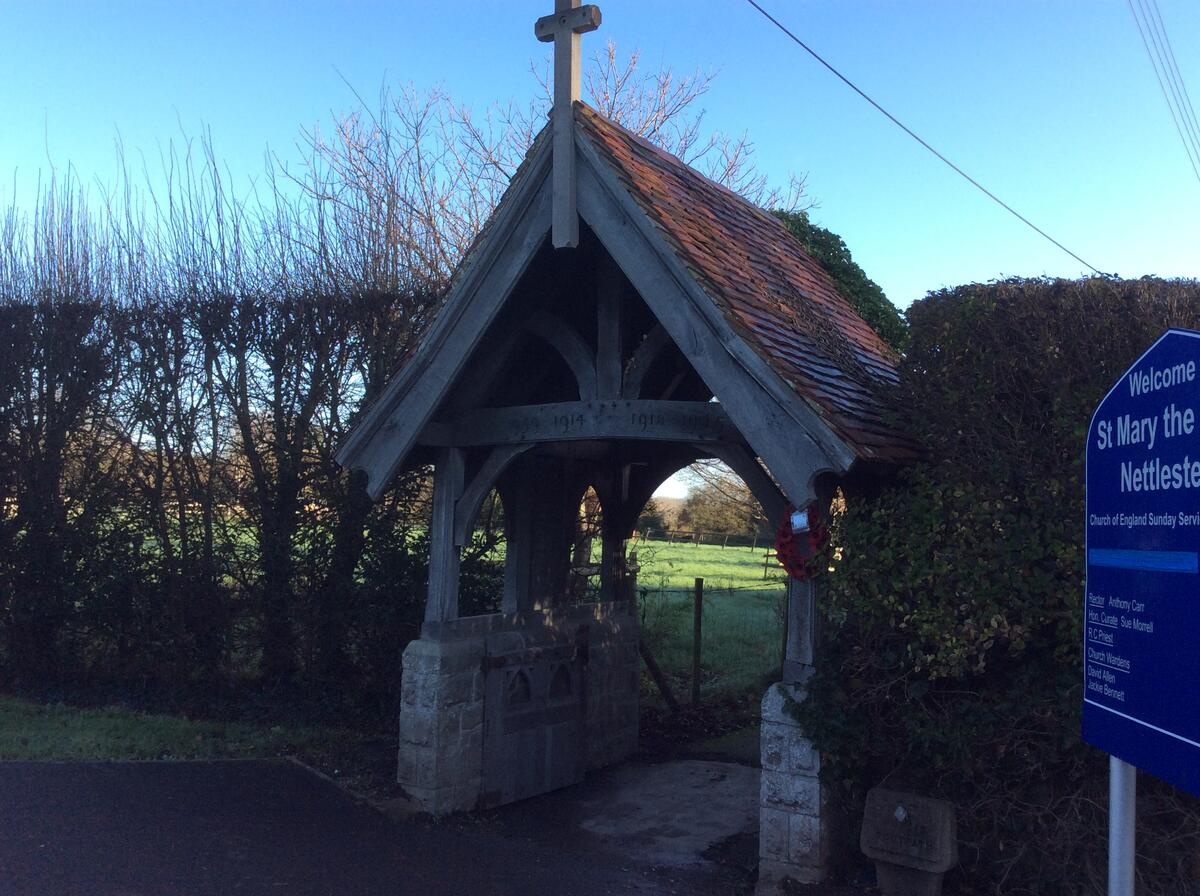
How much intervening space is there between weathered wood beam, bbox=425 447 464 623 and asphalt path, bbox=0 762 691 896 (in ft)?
4.66

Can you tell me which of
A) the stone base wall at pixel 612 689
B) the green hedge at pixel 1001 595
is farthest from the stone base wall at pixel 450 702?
the green hedge at pixel 1001 595

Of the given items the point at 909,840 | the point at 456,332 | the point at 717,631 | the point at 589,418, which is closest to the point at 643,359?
the point at 589,418

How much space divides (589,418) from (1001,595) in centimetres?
282

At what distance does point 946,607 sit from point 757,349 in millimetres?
1619

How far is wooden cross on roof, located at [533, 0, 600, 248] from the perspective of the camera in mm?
6223

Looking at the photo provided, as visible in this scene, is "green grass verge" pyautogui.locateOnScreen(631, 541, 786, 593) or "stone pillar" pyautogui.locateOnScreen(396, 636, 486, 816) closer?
"stone pillar" pyautogui.locateOnScreen(396, 636, 486, 816)

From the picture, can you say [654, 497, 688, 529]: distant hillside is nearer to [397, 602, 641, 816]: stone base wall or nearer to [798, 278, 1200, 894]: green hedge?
[397, 602, 641, 816]: stone base wall

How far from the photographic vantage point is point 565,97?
631cm

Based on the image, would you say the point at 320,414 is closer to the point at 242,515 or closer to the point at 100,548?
the point at 242,515

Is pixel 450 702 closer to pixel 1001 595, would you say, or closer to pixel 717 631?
pixel 1001 595

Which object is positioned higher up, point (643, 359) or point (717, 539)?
point (643, 359)

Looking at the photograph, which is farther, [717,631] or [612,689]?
[717,631]

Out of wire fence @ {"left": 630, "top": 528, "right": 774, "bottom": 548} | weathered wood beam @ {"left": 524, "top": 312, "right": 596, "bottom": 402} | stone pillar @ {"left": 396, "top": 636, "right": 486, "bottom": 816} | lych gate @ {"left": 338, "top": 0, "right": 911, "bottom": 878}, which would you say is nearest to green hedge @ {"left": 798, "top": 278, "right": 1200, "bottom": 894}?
lych gate @ {"left": 338, "top": 0, "right": 911, "bottom": 878}

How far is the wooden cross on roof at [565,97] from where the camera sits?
20.4 ft
